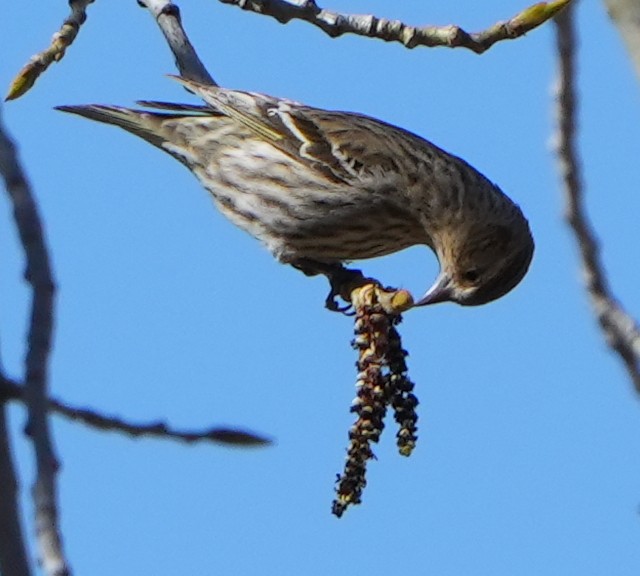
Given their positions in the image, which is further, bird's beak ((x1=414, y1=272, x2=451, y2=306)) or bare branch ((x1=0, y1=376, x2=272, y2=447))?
bird's beak ((x1=414, y1=272, x2=451, y2=306))

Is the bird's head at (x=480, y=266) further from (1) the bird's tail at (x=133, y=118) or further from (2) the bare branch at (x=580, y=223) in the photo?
(2) the bare branch at (x=580, y=223)

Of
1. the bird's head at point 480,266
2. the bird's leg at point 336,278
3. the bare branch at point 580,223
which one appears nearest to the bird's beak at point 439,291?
the bird's head at point 480,266

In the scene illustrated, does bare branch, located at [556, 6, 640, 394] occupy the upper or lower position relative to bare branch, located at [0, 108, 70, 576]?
upper

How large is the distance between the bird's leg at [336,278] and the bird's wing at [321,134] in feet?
1.91

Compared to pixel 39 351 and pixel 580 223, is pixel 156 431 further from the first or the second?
pixel 580 223

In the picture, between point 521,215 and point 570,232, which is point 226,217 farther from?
point 570,232

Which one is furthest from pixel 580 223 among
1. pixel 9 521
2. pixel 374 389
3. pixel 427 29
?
pixel 9 521

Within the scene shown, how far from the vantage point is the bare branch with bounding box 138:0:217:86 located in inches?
217

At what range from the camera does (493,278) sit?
6219 mm

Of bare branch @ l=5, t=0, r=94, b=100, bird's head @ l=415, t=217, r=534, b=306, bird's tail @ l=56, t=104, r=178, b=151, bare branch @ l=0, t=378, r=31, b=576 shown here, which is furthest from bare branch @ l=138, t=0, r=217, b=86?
bare branch @ l=0, t=378, r=31, b=576

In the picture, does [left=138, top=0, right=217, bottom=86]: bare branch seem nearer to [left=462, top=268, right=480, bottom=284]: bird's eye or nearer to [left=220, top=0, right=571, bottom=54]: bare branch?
[left=220, top=0, right=571, bottom=54]: bare branch

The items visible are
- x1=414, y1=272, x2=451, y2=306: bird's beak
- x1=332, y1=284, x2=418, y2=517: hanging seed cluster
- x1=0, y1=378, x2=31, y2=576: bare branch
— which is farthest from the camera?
x1=414, y1=272, x2=451, y2=306: bird's beak

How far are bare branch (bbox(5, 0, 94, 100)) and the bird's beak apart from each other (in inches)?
81.8

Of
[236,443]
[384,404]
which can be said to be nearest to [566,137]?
[384,404]
